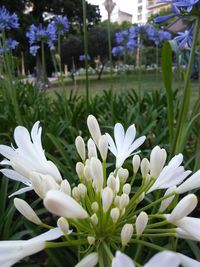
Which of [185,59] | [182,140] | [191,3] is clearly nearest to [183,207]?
[182,140]

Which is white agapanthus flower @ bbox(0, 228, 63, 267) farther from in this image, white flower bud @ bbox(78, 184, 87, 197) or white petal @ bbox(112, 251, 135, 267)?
white petal @ bbox(112, 251, 135, 267)

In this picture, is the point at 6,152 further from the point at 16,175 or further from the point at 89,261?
the point at 89,261

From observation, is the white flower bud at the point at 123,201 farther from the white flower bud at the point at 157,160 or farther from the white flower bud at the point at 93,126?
the white flower bud at the point at 93,126

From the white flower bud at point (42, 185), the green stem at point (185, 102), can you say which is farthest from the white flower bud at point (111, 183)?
the green stem at point (185, 102)

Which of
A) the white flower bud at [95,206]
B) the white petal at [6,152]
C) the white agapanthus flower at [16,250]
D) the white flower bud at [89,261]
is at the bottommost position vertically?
the white flower bud at [89,261]

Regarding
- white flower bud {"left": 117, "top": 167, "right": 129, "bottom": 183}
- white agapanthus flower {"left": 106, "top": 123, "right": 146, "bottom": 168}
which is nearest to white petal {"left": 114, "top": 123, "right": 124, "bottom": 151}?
white agapanthus flower {"left": 106, "top": 123, "right": 146, "bottom": 168}

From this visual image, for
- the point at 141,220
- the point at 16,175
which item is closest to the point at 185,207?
the point at 141,220

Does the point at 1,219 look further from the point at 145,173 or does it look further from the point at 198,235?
the point at 198,235
